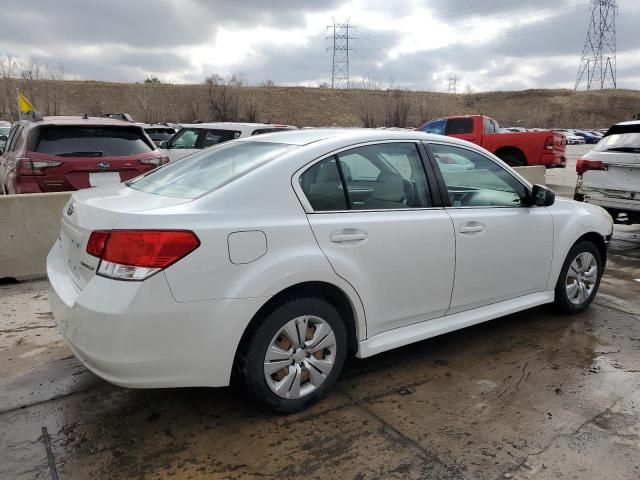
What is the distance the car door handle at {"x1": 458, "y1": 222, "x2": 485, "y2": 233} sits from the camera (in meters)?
3.64

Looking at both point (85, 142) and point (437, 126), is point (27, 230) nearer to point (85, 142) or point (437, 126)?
point (85, 142)

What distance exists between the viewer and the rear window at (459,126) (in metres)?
15.2

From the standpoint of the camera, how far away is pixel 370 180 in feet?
11.3

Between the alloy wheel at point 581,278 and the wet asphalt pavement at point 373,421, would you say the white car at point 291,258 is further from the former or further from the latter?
the alloy wheel at point 581,278

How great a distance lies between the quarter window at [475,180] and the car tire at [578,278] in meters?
0.88

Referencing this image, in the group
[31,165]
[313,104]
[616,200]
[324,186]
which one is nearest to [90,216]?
[324,186]

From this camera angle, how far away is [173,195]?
3018 mm

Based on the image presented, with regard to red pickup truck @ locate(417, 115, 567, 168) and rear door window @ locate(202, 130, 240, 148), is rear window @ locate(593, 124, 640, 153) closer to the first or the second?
rear door window @ locate(202, 130, 240, 148)

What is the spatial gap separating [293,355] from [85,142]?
4435 millimetres

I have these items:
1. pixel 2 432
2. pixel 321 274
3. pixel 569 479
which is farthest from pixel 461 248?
pixel 2 432

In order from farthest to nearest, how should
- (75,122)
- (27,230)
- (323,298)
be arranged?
(75,122), (27,230), (323,298)

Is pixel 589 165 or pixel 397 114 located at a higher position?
pixel 397 114

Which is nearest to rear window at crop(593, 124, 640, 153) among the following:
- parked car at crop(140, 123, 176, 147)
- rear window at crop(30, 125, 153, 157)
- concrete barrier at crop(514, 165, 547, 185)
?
concrete barrier at crop(514, 165, 547, 185)

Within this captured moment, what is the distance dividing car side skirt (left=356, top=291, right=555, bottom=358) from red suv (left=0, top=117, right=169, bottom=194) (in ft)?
13.5
